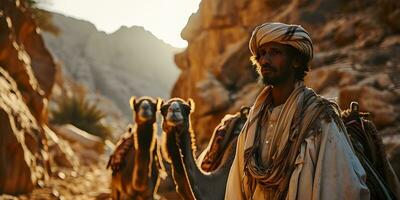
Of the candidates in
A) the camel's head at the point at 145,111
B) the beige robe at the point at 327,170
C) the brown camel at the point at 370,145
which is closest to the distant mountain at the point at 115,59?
the camel's head at the point at 145,111

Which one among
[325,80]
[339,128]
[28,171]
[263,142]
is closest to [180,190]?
[263,142]

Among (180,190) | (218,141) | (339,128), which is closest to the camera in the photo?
(339,128)

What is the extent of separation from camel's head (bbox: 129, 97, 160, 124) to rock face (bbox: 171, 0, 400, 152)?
3.67m

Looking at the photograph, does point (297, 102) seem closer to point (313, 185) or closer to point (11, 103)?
point (313, 185)

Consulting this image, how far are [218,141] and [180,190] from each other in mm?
869

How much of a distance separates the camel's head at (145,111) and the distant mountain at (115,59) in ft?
138

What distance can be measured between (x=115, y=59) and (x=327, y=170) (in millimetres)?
71766

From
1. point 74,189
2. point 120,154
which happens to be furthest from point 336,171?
point 74,189

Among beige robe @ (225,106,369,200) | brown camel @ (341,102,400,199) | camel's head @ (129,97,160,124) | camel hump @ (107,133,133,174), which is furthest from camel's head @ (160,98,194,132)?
camel hump @ (107,133,133,174)

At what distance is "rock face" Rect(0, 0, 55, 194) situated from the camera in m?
10.1

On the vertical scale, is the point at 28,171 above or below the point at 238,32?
below

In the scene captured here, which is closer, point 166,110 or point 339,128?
point 339,128

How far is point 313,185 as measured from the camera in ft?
7.04

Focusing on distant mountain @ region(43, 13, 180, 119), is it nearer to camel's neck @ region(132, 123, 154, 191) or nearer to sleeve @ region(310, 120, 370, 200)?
camel's neck @ region(132, 123, 154, 191)
